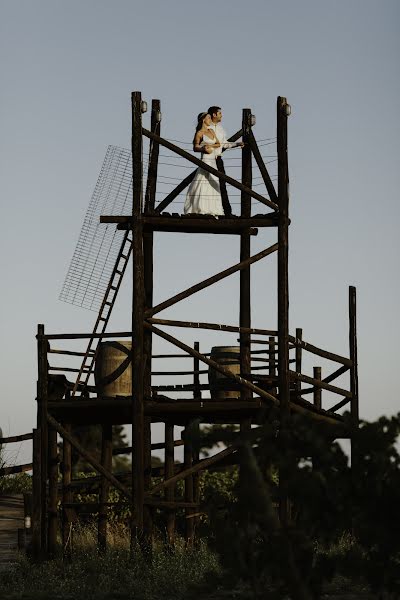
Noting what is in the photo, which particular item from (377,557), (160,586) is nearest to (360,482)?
(377,557)

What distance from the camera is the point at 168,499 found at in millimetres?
23406

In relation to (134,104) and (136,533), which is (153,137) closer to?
(134,104)

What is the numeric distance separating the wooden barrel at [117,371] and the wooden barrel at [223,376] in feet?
5.21

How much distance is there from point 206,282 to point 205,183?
2105mm

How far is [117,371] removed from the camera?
22.2 m

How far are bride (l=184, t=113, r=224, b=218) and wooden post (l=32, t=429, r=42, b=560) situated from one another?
507 centimetres

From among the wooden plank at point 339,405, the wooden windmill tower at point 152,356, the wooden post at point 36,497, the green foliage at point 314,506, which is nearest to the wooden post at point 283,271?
the wooden windmill tower at point 152,356

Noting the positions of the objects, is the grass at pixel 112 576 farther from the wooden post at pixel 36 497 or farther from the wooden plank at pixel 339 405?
the wooden plank at pixel 339 405

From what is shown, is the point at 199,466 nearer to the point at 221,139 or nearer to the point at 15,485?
the point at 221,139

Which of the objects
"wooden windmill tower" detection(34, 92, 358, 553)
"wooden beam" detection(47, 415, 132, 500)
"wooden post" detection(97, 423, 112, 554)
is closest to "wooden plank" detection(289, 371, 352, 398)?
"wooden windmill tower" detection(34, 92, 358, 553)

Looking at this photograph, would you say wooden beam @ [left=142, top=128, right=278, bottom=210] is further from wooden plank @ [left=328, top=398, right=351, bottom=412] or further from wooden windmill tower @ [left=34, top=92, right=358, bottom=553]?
wooden plank @ [left=328, top=398, right=351, bottom=412]

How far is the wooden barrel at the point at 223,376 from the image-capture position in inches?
881

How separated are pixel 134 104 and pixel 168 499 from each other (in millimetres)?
7589

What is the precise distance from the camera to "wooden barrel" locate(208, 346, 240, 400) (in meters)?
Answer: 22.4
